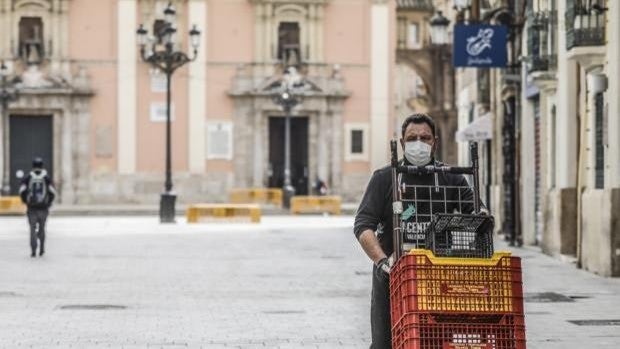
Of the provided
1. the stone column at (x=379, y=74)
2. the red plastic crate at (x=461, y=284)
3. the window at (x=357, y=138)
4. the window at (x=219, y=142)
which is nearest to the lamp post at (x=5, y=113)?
the window at (x=219, y=142)

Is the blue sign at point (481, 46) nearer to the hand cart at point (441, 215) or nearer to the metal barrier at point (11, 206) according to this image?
the hand cart at point (441, 215)

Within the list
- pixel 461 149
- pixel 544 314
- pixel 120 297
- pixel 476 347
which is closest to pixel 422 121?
pixel 476 347

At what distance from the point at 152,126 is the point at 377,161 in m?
9.29

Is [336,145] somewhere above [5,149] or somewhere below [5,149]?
above

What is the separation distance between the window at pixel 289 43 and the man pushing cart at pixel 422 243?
171 ft

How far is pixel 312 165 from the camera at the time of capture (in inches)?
2399

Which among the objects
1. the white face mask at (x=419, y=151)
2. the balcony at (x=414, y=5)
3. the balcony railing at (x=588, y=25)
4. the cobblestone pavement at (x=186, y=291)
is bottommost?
the cobblestone pavement at (x=186, y=291)

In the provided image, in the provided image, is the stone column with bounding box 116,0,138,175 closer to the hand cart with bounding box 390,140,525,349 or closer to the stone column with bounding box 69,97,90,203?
the stone column with bounding box 69,97,90,203

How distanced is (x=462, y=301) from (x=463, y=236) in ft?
1.33

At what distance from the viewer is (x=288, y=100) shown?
5494cm

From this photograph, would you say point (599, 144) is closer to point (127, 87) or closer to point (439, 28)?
point (439, 28)

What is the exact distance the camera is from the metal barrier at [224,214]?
44.3 meters

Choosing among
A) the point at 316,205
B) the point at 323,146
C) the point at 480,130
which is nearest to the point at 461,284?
the point at 480,130

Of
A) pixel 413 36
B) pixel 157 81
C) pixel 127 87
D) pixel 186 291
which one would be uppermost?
pixel 413 36
